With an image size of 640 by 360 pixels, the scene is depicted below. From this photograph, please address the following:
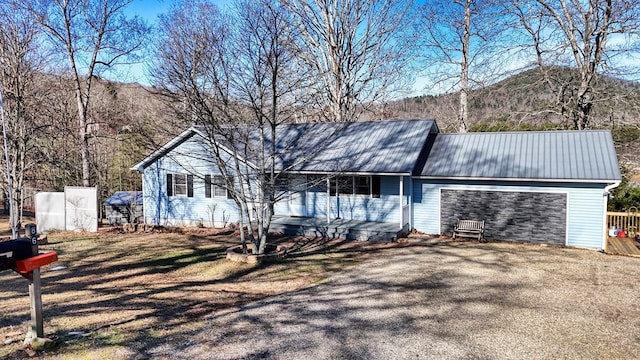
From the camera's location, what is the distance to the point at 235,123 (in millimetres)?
10469

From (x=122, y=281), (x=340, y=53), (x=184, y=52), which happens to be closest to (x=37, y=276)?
(x=122, y=281)

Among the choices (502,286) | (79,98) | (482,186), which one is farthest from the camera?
(79,98)

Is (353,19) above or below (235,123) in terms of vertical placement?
above

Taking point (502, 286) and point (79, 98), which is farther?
point (79, 98)

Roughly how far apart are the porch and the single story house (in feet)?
1.37

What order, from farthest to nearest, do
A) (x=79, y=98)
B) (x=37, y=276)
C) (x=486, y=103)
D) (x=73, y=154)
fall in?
(x=486, y=103), (x=73, y=154), (x=79, y=98), (x=37, y=276)

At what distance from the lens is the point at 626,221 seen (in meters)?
14.2

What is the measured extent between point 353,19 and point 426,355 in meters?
22.2

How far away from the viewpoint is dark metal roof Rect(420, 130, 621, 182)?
41.8 ft

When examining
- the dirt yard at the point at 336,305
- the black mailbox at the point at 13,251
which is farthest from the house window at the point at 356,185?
the black mailbox at the point at 13,251

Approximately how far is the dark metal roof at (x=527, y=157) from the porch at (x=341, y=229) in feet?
Result: 8.40

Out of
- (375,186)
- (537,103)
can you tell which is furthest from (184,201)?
(537,103)

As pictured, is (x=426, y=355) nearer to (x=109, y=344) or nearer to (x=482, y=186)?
(x=109, y=344)

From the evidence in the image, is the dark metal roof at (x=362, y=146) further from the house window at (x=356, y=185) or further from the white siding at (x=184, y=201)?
the white siding at (x=184, y=201)
